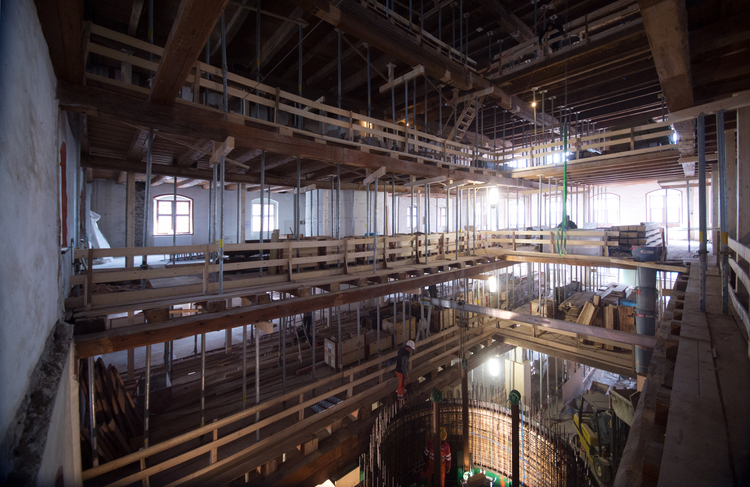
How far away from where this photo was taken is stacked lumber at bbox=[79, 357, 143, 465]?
17.7 feet

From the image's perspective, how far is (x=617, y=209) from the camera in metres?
26.3

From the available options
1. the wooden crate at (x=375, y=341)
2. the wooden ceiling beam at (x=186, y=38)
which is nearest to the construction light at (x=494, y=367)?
the wooden crate at (x=375, y=341)

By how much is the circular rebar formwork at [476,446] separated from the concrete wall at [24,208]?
6.57m

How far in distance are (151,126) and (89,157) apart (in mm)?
3923

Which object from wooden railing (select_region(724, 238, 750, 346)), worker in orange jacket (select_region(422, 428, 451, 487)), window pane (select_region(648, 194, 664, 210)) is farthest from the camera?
window pane (select_region(648, 194, 664, 210))

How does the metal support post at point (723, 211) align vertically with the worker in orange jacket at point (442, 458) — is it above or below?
above

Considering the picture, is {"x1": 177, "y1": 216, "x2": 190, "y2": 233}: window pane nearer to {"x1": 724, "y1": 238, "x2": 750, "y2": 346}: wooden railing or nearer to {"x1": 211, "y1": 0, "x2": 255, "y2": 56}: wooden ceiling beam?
{"x1": 211, "y1": 0, "x2": 255, "y2": 56}: wooden ceiling beam

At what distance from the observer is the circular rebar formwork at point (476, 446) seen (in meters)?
7.42

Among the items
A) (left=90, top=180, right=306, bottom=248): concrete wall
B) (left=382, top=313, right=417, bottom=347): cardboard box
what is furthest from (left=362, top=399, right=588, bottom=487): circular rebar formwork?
(left=90, top=180, right=306, bottom=248): concrete wall

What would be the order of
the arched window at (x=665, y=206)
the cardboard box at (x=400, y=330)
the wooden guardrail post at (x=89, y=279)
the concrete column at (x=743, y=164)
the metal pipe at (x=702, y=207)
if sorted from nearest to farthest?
1. the metal pipe at (x=702, y=207)
2. the wooden guardrail post at (x=89, y=279)
3. the concrete column at (x=743, y=164)
4. the cardboard box at (x=400, y=330)
5. the arched window at (x=665, y=206)

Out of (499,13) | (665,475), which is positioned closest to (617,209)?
(499,13)

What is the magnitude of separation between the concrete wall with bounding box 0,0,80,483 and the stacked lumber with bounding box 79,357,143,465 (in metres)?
3.03

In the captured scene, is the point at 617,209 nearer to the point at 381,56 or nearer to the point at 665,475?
the point at 381,56

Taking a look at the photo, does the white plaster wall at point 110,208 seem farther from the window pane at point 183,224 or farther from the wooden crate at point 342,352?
the wooden crate at point 342,352
